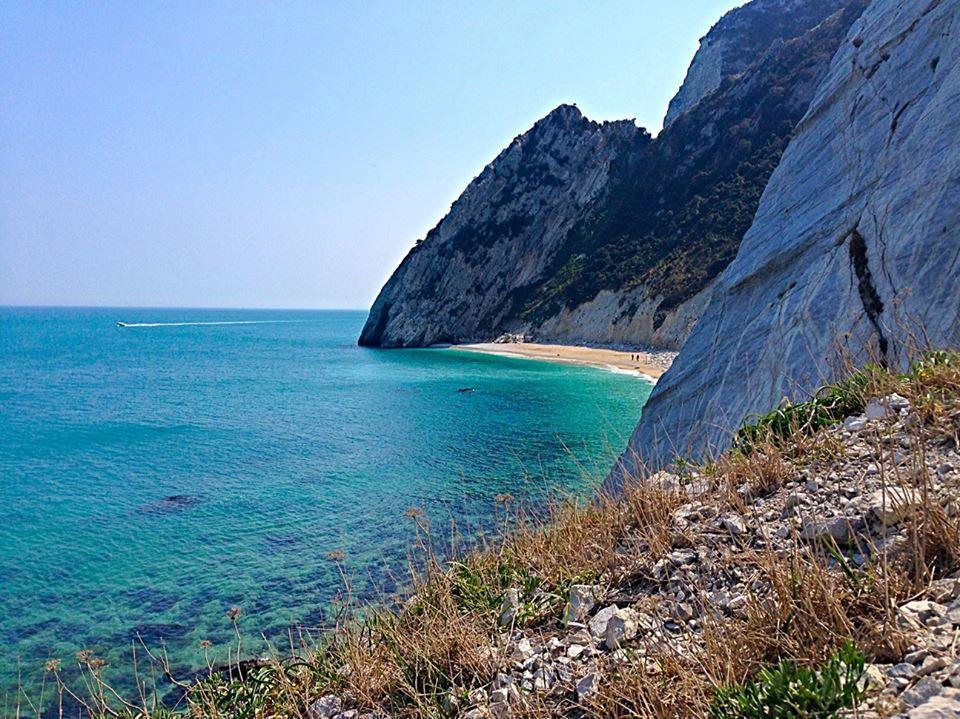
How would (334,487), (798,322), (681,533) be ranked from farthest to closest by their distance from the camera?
(334,487) → (798,322) → (681,533)

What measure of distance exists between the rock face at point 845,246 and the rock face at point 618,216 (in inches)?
1946

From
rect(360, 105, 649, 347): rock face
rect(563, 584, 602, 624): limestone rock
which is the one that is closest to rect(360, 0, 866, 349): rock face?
rect(360, 105, 649, 347): rock face

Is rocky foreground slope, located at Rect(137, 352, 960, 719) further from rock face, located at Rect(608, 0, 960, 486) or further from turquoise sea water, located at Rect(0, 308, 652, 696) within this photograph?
rock face, located at Rect(608, 0, 960, 486)

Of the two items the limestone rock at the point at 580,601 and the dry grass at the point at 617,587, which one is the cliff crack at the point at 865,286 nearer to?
the dry grass at the point at 617,587

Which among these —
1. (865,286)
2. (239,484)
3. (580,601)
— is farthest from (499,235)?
(580,601)

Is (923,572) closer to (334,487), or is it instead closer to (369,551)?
(369,551)

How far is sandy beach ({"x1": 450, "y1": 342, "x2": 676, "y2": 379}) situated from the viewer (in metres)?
57.9

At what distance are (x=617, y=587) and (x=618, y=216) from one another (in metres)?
93.4

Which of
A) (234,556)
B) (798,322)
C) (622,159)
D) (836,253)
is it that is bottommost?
(234,556)

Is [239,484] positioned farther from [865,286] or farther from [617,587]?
[617,587]

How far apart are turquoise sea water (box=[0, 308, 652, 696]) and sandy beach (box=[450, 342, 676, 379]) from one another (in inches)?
203

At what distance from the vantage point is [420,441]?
3062cm

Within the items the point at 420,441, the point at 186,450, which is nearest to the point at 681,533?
the point at 420,441

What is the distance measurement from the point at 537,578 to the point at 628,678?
1.67 m
